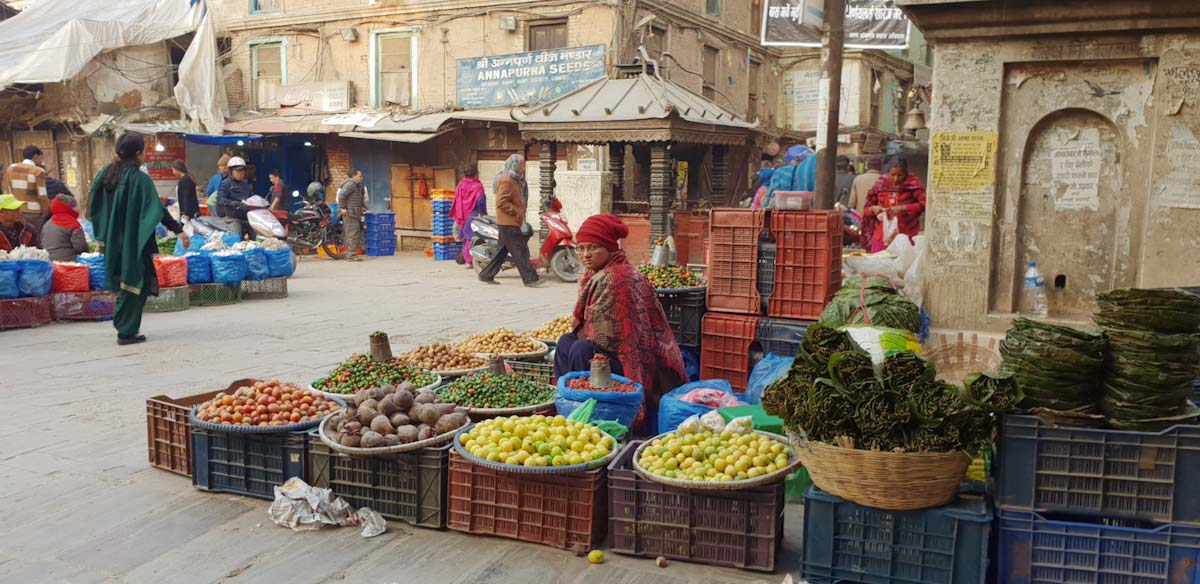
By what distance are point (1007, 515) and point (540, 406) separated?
8.09ft

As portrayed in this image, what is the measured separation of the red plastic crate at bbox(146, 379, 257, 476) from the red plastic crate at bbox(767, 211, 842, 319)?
12.0 feet

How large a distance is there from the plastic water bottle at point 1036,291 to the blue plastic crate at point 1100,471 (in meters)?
2.26

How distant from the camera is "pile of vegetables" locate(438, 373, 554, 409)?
5125mm

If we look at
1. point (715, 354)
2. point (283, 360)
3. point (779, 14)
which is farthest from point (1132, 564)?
point (779, 14)

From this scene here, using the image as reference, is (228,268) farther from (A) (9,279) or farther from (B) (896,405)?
(B) (896,405)

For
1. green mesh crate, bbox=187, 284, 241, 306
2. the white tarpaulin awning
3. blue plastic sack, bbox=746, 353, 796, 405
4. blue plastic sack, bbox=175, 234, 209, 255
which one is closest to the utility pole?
blue plastic sack, bbox=746, 353, 796, 405

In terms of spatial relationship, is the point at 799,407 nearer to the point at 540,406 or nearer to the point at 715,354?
the point at 540,406

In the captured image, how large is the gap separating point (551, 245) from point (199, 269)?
18.7ft

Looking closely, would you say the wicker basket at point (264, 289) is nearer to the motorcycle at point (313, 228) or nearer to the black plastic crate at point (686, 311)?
the motorcycle at point (313, 228)

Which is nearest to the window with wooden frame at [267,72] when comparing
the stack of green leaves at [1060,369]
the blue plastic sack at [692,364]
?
the blue plastic sack at [692,364]

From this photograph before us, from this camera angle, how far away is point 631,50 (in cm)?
1959

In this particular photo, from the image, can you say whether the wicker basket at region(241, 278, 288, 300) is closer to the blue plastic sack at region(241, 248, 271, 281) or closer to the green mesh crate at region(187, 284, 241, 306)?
the blue plastic sack at region(241, 248, 271, 281)

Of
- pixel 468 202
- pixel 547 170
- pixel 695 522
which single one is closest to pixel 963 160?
pixel 695 522

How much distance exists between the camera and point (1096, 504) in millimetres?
3465
